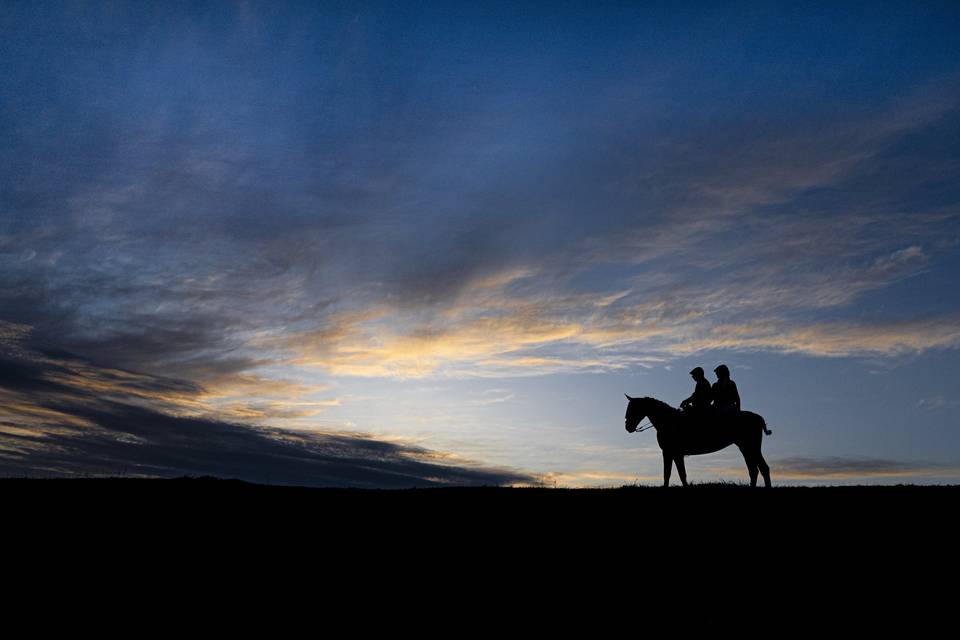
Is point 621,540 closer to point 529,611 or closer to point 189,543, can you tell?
point 529,611

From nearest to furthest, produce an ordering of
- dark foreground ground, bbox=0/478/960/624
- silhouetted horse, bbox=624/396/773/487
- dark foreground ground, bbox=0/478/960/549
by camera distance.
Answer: dark foreground ground, bbox=0/478/960/624
dark foreground ground, bbox=0/478/960/549
silhouetted horse, bbox=624/396/773/487

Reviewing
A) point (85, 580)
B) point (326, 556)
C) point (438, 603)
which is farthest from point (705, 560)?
point (85, 580)

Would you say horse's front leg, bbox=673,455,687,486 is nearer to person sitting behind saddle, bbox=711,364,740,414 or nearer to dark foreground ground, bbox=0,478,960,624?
person sitting behind saddle, bbox=711,364,740,414

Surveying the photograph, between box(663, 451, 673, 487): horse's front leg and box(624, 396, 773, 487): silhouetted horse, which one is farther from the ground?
box(624, 396, 773, 487): silhouetted horse

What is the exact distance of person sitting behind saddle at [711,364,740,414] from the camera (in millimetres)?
23078

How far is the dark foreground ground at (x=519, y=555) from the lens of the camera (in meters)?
11.0

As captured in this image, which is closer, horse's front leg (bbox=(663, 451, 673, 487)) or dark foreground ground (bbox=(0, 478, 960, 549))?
dark foreground ground (bbox=(0, 478, 960, 549))

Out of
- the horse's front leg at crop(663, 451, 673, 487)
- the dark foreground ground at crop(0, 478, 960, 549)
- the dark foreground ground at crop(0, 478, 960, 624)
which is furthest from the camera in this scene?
the horse's front leg at crop(663, 451, 673, 487)

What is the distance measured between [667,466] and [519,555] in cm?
1057

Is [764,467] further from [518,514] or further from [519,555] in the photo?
[519,555]

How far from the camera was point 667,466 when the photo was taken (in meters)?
22.5

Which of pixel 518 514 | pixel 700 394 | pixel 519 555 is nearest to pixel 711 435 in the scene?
pixel 700 394

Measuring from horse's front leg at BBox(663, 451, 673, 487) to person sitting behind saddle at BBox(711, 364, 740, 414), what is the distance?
221cm

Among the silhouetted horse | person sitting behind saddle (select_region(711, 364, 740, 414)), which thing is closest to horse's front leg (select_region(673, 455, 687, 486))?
the silhouetted horse
